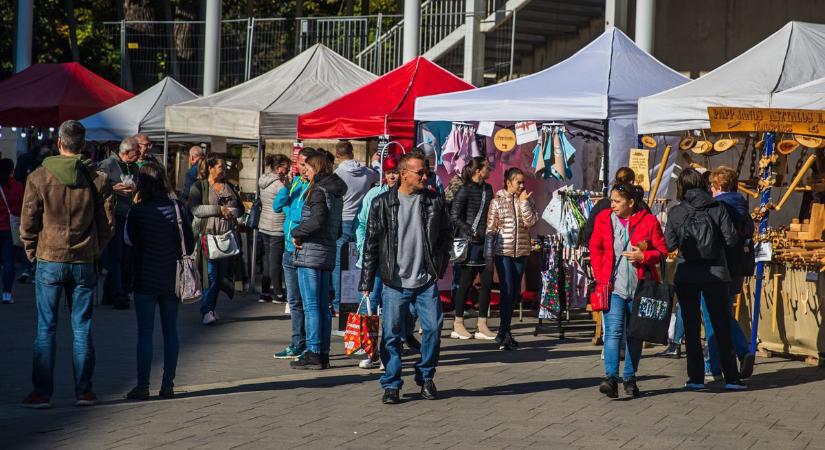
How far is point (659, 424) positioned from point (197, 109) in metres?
10.4

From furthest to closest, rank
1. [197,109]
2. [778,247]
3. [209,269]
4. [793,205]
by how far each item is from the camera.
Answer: [793,205]
[197,109]
[209,269]
[778,247]

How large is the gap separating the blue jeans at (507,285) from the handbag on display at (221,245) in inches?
115

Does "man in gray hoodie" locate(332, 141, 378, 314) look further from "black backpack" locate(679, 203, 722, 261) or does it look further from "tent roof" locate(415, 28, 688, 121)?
"black backpack" locate(679, 203, 722, 261)

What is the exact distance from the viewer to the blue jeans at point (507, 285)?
1230 centimetres

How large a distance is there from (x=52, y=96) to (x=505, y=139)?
10451 mm

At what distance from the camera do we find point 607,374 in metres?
9.59

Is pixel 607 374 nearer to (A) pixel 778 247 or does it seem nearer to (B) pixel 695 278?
(B) pixel 695 278

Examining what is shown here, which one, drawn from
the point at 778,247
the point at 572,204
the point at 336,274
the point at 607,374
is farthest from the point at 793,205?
the point at 607,374

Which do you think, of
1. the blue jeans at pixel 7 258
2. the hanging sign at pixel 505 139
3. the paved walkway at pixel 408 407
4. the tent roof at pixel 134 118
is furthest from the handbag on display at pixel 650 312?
the tent roof at pixel 134 118

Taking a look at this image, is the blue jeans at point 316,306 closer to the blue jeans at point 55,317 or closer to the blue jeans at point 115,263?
the blue jeans at point 55,317

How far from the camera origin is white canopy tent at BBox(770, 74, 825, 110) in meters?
11.1

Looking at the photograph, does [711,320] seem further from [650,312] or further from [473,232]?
[473,232]

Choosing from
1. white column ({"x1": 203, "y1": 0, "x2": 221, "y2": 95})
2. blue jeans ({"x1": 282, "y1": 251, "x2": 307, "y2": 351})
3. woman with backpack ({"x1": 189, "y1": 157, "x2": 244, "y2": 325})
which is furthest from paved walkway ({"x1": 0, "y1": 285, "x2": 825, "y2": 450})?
white column ({"x1": 203, "y1": 0, "x2": 221, "y2": 95})

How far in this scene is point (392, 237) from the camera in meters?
9.28
